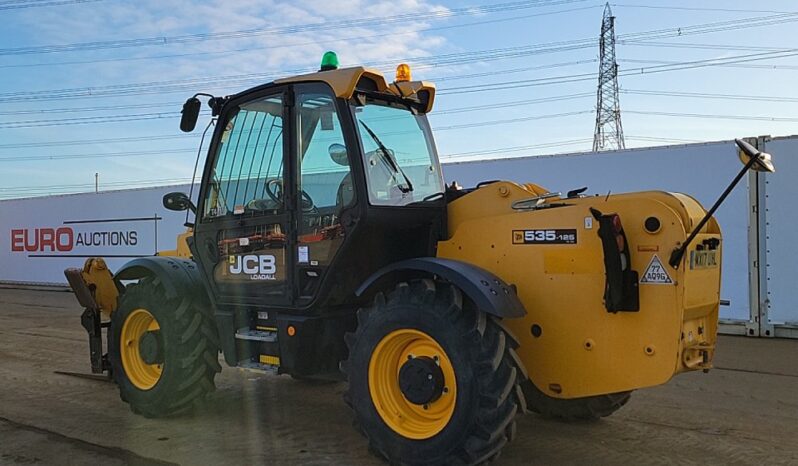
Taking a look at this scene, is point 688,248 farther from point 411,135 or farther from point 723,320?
point 723,320

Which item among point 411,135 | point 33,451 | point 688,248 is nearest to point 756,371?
point 688,248

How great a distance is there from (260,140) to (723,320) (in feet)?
24.0

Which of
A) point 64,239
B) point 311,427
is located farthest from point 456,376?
point 64,239

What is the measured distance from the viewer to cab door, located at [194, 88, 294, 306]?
16.0 feet

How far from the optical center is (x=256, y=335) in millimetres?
4969

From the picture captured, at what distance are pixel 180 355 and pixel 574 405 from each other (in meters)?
3.00

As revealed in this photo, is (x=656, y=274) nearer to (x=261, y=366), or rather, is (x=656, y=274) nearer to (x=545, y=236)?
(x=545, y=236)

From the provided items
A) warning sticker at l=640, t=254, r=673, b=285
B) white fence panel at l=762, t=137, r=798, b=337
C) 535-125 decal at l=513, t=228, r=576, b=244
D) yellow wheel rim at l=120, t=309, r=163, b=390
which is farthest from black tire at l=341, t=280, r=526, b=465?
white fence panel at l=762, t=137, r=798, b=337

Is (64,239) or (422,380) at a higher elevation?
(64,239)

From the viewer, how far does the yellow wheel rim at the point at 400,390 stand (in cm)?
398

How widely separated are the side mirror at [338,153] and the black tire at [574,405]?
198 centimetres

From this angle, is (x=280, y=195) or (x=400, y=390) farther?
(x=280, y=195)

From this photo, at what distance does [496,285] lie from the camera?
3916mm

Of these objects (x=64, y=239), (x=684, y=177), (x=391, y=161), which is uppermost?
(x=684, y=177)
